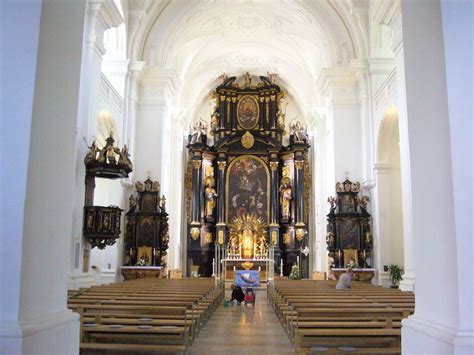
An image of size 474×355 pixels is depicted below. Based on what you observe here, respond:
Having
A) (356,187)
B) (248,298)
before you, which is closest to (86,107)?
(248,298)

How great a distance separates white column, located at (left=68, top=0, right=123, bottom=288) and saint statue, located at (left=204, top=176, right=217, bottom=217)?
1290 cm

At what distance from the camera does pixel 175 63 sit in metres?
22.5

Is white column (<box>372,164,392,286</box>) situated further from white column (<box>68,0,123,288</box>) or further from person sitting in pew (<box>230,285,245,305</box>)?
white column (<box>68,0,123,288</box>)

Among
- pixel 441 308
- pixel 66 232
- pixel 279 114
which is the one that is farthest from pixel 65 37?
pixel 279 114

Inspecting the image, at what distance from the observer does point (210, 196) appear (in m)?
26.8

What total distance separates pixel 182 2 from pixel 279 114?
32.2ft

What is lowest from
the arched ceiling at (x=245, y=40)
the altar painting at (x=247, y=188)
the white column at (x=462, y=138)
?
the white column at (x=462, y=138)

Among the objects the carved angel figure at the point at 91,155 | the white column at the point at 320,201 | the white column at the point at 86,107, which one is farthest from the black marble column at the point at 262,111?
the carved angel figure at the point at 91,155

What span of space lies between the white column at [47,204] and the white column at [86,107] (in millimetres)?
8883

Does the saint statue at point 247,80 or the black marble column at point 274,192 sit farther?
the saint statue at point 247,80

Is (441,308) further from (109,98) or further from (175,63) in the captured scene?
(175,63)

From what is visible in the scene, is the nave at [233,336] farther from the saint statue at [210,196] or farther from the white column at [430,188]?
the saint statue at [210,196]

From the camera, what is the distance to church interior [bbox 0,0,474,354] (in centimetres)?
330

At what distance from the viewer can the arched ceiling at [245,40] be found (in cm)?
1941
